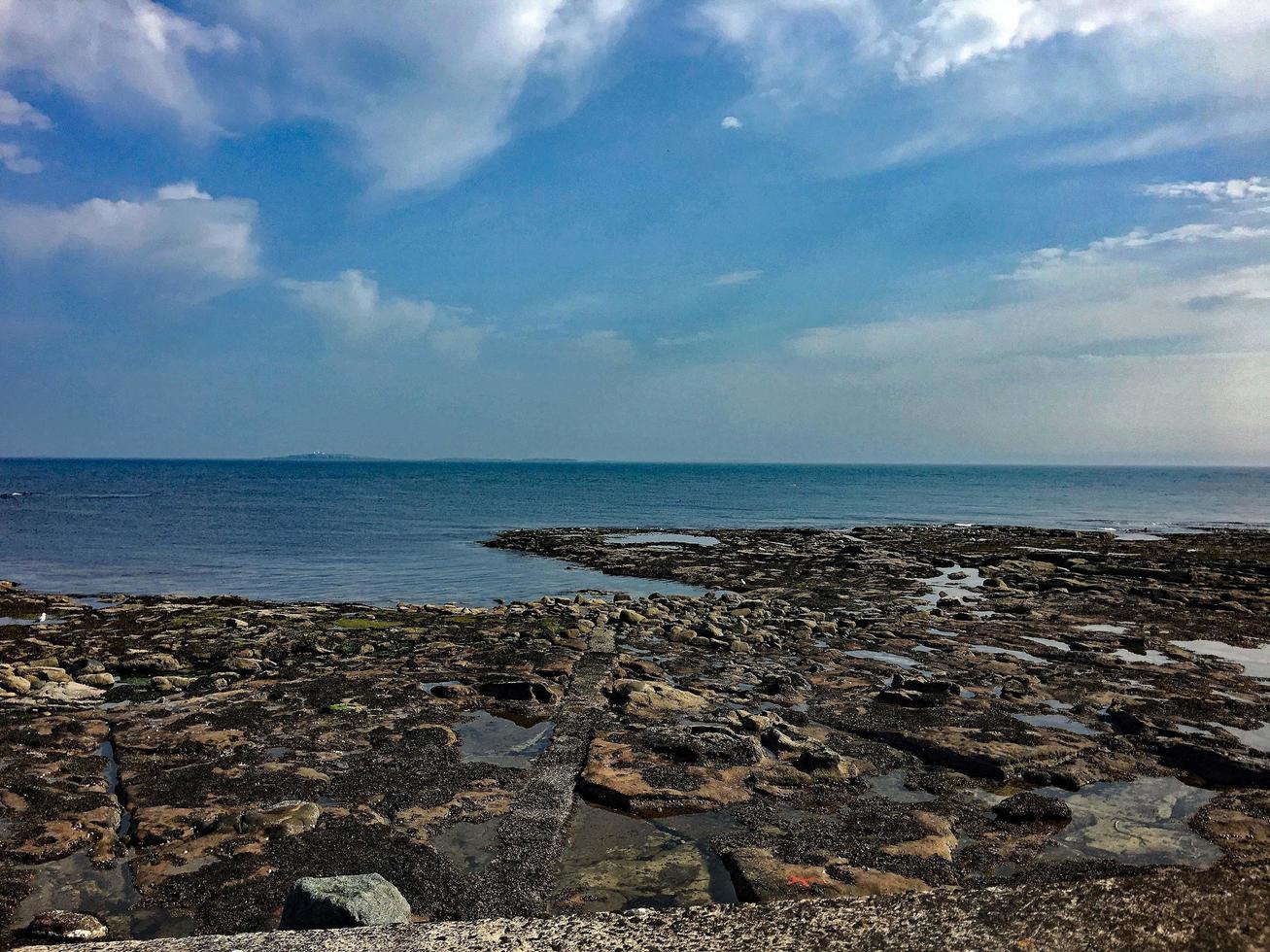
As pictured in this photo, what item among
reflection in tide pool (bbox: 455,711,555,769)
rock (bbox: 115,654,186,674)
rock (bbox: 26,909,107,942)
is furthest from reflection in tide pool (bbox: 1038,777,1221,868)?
rock (bbox: 115,654,186,674)

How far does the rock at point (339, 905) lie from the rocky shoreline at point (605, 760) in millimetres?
746

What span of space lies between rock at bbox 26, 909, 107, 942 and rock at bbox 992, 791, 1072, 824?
8.48m

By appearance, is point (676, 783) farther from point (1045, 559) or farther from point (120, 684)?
point (1045, 559)

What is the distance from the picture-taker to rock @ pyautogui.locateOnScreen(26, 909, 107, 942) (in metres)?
5.61

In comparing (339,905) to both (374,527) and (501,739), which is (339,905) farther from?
(374,527)

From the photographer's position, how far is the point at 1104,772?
9430 mm

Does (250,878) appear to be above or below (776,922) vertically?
below

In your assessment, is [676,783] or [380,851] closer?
[380,851]

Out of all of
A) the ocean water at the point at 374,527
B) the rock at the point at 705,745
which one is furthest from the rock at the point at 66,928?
the ocean water at the point at 374,527

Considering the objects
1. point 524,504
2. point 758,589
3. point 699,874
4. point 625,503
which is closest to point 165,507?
point 524,504

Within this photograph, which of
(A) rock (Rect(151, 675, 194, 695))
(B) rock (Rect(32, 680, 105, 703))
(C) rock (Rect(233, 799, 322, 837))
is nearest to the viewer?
(C) rock (Rect(233, 799, 322, 837))

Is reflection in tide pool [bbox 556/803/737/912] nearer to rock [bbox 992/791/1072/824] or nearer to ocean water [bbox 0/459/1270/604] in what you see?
rock [bbox 992/791/1072/824]

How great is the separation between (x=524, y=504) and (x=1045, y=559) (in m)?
61.2

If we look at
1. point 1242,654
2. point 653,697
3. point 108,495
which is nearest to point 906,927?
point 653,697
